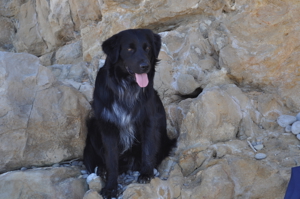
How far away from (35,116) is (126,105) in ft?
3.86

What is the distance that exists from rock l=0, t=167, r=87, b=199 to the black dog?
35 centimetres

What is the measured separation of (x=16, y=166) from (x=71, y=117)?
2.89ft

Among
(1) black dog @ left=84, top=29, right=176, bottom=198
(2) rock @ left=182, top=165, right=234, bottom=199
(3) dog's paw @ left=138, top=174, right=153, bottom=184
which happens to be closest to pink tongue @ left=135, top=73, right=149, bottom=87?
(1) black dog @ left=84, top=29, right=176, bottom=198

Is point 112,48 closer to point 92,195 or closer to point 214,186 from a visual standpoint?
point 92,195

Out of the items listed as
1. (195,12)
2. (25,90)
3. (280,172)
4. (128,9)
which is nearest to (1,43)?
(128,9)

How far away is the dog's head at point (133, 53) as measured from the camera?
3.65 metres

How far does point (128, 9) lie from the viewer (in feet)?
18.8

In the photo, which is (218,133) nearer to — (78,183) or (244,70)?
(244,70)

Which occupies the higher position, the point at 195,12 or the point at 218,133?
the point at 195,12

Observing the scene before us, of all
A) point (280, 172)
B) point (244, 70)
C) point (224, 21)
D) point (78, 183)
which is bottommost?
point (78, 183)

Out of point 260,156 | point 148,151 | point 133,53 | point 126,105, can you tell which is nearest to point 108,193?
point 148,151

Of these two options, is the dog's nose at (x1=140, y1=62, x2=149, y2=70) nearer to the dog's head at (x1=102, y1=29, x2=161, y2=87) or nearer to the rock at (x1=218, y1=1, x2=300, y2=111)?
the dog's head at (x1=102, y1=29, x2=161, y2=87)

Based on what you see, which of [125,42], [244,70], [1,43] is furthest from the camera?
[1,43]

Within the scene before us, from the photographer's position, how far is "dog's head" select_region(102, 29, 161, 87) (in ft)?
12.0
